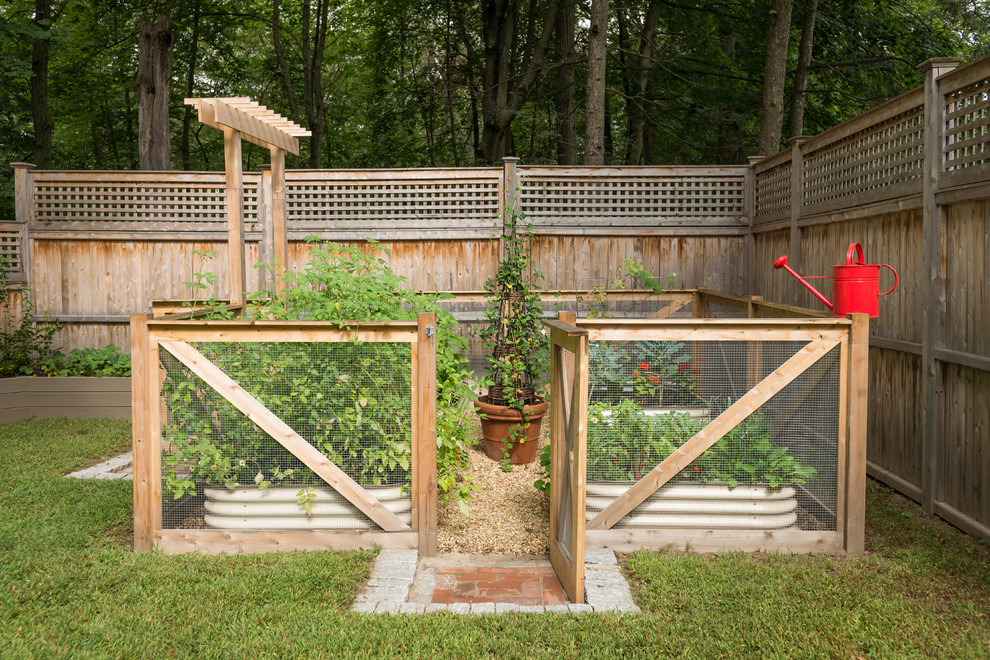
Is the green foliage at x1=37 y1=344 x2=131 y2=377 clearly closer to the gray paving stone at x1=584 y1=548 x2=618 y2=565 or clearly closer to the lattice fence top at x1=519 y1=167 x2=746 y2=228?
the lattice fence top at x1=519 y1=167 x2=746 y2=228

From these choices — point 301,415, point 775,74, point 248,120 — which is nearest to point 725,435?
point 301,415

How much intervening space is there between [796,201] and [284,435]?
473 cm

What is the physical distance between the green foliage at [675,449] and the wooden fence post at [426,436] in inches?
29.9

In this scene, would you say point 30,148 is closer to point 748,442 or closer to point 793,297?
point 793,297

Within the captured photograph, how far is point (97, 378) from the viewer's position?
6.94 meters

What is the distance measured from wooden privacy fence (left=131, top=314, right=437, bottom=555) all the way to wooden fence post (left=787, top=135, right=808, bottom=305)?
3937 mm

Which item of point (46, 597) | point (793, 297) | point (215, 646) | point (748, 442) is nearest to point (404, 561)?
point (215, 646)

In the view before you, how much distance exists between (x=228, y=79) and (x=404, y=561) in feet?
50.1

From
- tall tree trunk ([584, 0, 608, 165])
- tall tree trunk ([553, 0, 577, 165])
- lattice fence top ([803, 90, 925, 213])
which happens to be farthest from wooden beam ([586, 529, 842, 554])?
tall tree trunk ([553, 0, 577, 165])

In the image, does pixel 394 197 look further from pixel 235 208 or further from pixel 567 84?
pixel 567 84

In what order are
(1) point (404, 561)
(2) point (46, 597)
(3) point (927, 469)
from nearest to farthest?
(2) point (46, 597), (1) point (404, 561), (3) point (927, 469)

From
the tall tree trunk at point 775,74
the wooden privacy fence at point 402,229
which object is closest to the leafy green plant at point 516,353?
the wooden privacy fence at point 402,229

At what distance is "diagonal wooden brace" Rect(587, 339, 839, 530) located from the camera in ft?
11.3

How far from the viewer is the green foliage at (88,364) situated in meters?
7.34
